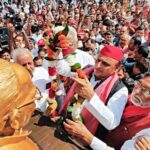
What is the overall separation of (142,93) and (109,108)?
30 centimetres

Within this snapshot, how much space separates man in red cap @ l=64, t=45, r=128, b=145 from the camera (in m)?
1.94

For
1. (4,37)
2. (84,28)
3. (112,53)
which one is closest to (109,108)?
(112,53)

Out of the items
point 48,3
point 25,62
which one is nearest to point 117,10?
point 48,3

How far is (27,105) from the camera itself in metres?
0.96

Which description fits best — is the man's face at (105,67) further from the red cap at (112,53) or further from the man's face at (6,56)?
the man's face at (6,56)

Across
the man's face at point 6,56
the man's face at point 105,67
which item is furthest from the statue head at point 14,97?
the man's face at point 6,56

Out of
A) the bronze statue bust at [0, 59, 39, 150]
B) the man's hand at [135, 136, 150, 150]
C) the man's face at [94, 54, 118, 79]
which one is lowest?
the man's face at [94, 54, 118, 79]

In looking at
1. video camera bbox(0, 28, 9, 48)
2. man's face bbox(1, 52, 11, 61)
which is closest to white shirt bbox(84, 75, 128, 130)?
man's face bbox(1, 52, 11, 61)

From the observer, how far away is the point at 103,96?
2.14 metres

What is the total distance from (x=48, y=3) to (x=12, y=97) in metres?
13.7

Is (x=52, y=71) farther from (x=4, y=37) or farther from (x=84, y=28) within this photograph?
(x=84, y=28)

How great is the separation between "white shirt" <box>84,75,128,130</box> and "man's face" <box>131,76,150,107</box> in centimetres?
16

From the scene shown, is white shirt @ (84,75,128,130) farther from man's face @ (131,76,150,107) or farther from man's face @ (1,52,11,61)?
man's face @ (1,52,11,61)

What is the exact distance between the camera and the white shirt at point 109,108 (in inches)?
78.4
